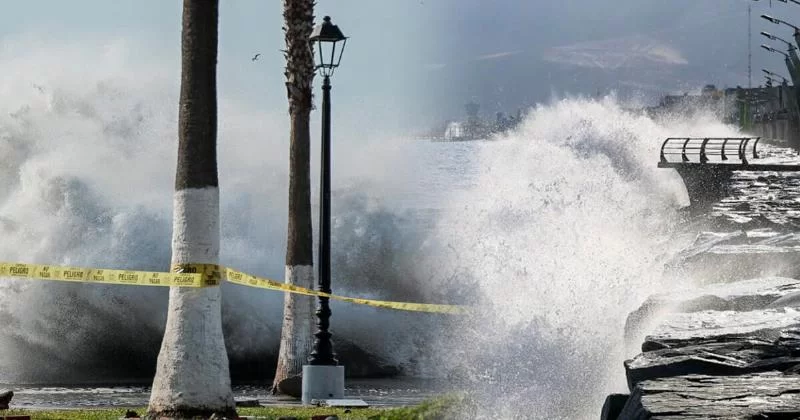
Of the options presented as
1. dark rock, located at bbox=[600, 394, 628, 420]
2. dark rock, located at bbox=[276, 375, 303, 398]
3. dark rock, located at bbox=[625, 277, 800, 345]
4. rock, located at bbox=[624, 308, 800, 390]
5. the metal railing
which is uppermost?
the metal railing

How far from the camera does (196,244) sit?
48.0 feet

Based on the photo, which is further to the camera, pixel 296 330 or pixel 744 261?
pixel 296 330

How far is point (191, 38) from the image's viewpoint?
588 inches

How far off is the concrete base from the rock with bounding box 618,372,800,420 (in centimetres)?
899

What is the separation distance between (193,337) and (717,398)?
23.5ft

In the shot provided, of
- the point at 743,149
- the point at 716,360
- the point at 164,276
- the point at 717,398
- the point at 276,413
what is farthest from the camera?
the point at 743,149

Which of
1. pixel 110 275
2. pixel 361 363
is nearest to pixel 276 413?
pixel 110 275

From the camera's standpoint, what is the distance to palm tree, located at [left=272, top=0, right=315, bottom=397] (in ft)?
73.5

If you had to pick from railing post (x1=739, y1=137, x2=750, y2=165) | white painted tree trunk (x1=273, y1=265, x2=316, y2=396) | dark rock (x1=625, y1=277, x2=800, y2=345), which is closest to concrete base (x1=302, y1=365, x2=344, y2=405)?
white painted tree trunk (x1=273, y1=265, x2=316, y2=396)

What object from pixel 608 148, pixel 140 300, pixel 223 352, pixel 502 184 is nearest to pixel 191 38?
pixel 223 352

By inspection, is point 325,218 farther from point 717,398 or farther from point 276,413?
point 717,398

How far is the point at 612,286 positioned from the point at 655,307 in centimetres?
421

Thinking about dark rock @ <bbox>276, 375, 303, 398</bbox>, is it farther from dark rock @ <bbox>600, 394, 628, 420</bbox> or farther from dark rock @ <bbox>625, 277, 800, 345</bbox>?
dark rock @ <bbox>600, 394, 628, 420</bbox>

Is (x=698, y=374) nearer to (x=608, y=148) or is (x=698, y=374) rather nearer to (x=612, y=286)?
(x=612, y=286)
